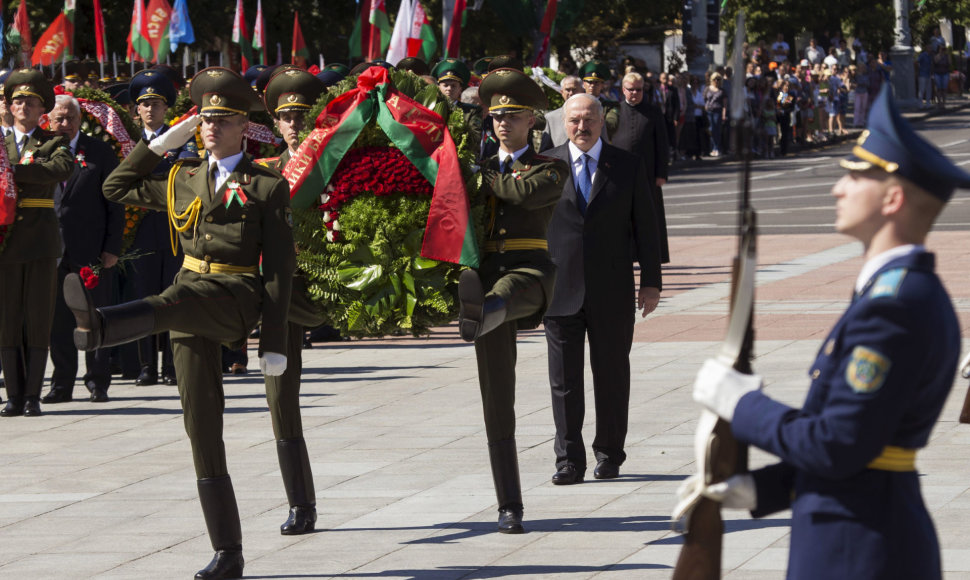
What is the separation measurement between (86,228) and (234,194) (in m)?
5.30

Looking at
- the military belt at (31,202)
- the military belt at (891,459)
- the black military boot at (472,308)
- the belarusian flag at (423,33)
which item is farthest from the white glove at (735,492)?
the belarusian flag at (423,33)

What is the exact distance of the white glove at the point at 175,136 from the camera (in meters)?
6.91

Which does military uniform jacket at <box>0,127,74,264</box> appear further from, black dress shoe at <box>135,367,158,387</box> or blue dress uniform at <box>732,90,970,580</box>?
blue dress uniform at <box>732,90,970,580</box>

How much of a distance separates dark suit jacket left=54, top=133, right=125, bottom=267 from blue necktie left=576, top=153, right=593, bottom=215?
13.6ft

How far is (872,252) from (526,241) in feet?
12.9

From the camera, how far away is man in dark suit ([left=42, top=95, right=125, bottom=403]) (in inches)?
456

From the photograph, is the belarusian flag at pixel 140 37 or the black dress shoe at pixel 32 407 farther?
the belarusian flag at pixel 140 37

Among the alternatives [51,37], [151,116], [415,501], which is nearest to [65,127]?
[151,116]

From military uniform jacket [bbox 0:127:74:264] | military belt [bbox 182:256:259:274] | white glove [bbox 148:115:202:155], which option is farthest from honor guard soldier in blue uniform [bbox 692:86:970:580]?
military uniform jacket [bbox 0:127:74:264]

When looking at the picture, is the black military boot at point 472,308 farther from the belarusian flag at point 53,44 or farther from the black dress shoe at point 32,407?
the belarusian flag at point 53,44

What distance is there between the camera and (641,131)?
13617mm

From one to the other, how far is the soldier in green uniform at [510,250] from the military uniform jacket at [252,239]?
0.94 m

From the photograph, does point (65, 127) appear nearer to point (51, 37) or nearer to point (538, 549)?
point (538, 549)

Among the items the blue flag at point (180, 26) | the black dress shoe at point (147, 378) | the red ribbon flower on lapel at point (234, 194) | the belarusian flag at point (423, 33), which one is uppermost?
the blue flag at point (180, 26)
